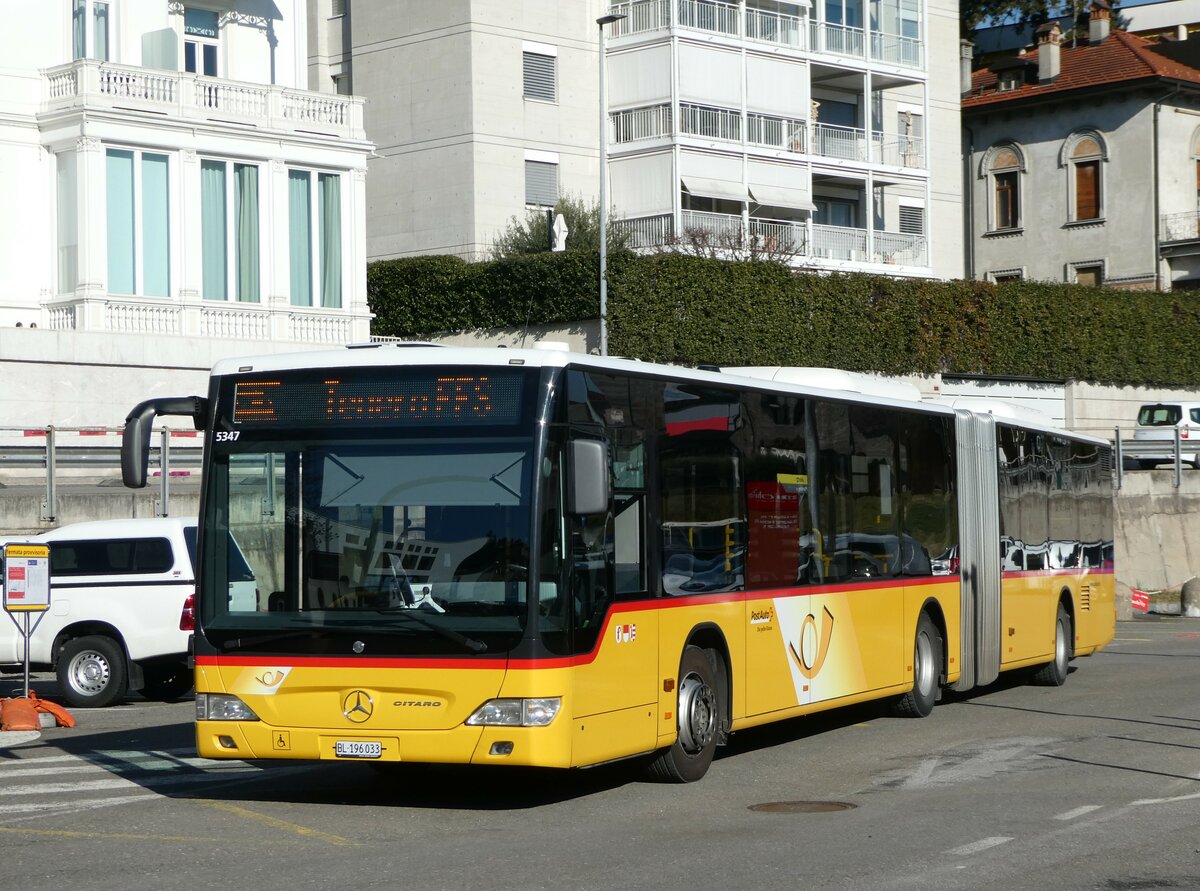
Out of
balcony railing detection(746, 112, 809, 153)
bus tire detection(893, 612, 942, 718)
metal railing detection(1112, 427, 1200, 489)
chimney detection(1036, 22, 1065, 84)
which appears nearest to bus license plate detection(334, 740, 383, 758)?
bus tire detection(893, 612, 942, 718)

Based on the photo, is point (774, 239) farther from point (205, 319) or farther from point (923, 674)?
point (923, 674)

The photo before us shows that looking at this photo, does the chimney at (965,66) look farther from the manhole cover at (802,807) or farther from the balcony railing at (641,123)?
the manhole cover at (802,807)

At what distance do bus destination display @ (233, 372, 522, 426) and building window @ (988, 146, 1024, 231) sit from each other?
56671 millimetres

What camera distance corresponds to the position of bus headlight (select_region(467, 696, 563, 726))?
10.7m

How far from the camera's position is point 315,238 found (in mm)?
40438

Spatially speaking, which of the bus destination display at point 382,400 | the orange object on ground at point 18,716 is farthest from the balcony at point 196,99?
the bus destination display at point 382,400

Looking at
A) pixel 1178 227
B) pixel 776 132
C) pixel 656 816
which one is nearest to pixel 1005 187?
pixel 1178 227

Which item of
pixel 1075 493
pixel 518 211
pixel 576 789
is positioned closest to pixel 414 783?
pixel 576 789

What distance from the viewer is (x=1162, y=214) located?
61.6m

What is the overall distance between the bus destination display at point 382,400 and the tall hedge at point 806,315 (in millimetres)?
30732

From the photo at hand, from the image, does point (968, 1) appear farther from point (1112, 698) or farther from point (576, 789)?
point (576, 789)

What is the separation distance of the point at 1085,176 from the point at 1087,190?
1.63 feet

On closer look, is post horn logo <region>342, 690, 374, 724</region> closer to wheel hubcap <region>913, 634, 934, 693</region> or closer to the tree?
wheel hubcap <region>913, 634, 934, 693</region>

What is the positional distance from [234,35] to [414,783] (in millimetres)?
31157
